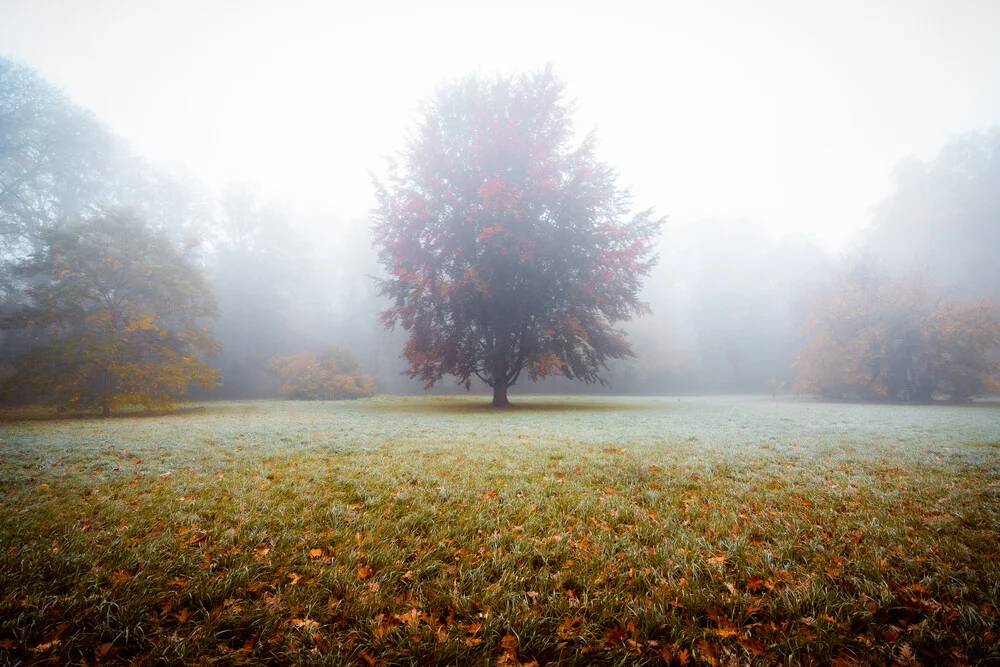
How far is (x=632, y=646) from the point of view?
6.45 ft

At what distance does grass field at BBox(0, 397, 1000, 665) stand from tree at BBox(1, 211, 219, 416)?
29.4ft

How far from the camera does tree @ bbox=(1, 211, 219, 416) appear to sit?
11750mm

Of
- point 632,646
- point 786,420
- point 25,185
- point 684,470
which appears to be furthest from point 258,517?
point 25,185

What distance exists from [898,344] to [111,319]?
3911 centimetres

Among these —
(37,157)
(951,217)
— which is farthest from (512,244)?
(951,217)

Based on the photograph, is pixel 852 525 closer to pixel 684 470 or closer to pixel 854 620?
pixel 854 620

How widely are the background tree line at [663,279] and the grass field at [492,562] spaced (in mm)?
12622

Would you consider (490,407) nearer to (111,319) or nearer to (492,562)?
(492,562)

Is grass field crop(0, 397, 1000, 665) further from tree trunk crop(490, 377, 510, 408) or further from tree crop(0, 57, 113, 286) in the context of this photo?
tree crop(0, 57, 113, 286)

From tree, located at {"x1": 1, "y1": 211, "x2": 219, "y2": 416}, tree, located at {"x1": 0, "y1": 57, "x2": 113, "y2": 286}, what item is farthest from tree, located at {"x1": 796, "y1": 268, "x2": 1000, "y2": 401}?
tree, located at {"x1": 0, "y1": 57, "x2": 113, "y2": 286}

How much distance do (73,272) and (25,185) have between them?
63.3 ft

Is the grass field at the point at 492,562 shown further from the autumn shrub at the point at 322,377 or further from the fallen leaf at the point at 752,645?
the autumn shrub at the point at 322,377

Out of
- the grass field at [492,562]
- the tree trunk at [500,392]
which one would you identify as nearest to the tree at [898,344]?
the tree trunk at [500,392]

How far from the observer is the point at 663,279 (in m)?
42.9
